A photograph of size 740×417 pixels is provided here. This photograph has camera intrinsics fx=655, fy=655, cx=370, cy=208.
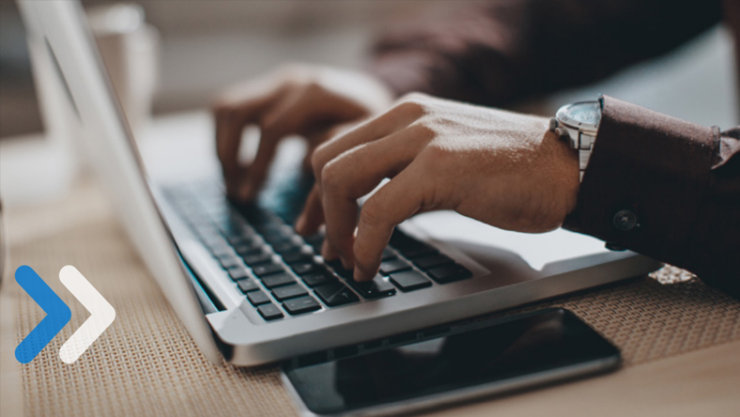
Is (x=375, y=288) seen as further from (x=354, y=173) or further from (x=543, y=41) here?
(x=543, y=41)

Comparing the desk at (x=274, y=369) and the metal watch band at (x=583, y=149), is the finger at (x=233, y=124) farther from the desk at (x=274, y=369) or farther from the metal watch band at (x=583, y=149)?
the metal watch band at (x=583, y=149)

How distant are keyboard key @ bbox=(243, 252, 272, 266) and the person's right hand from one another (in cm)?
18

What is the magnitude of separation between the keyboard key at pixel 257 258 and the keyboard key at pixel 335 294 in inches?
3.0

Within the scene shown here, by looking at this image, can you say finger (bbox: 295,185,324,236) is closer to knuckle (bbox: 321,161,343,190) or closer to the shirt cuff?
knuckle (bbox: 321,161,343,190)

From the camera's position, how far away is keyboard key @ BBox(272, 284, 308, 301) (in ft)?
1.32

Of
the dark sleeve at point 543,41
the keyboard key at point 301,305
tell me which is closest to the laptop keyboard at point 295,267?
the keyboard key at point 301,305

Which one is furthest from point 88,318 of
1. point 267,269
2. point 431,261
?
point 431,261

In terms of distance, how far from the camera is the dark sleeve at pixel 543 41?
0.95 meters

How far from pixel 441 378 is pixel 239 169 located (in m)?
0.44

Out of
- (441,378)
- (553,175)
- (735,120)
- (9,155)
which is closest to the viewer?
(441,378)

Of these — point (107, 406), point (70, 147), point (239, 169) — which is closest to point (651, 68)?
point (239, 169)

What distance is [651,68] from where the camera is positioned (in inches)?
41.5

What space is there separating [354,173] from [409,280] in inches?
3.2

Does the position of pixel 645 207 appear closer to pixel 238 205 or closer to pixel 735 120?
pixel 238 205
